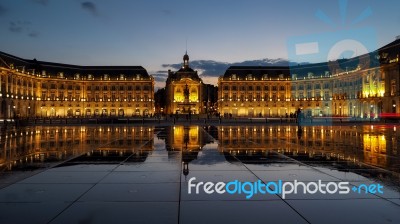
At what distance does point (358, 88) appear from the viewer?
10588 cm

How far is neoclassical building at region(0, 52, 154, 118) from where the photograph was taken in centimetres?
12112

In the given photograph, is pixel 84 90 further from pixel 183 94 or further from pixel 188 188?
pixel 188 188

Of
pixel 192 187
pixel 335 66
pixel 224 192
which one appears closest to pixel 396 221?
pixel 224 192

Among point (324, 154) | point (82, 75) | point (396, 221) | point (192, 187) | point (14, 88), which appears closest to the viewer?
point (396, 221)

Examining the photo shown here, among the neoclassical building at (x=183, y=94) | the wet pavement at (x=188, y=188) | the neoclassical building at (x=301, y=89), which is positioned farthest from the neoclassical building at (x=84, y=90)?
the wet pavement at (x=188, y=188)

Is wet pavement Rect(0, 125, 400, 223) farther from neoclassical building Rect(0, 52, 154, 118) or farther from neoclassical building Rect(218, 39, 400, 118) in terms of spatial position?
neoclassical building Rect(0, 52, 154, 118)

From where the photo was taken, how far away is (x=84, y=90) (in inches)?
5266

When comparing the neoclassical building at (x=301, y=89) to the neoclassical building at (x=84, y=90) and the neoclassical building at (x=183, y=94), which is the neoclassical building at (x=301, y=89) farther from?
the neoclassical building at (x=84, y=90)

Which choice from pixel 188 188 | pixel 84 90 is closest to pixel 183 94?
pixel 84 90

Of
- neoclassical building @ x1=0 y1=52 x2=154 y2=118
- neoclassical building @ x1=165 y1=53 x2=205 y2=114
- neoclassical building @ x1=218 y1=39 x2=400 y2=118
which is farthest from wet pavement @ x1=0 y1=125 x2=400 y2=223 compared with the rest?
neoclassical building @ x1=165 y1=53 x2=205 y2=114

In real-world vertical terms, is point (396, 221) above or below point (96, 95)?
below

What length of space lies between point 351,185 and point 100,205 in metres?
5.83

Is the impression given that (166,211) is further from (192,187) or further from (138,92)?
(138,92)

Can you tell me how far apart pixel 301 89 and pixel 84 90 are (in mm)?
81133
